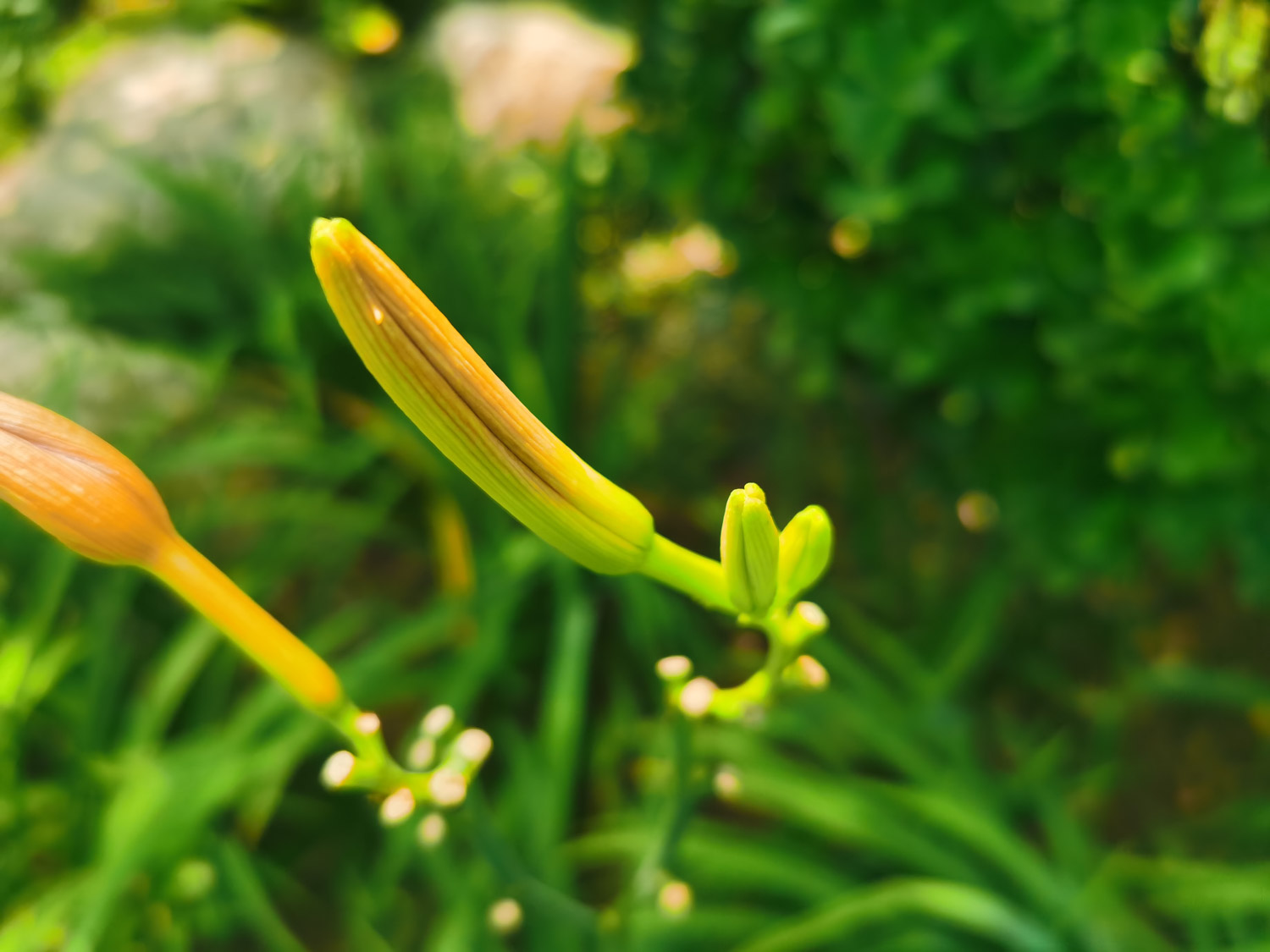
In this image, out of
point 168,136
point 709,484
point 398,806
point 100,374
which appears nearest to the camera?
point 398,806

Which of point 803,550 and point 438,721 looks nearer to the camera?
point 803,550

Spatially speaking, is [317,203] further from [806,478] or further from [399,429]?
[806,478]

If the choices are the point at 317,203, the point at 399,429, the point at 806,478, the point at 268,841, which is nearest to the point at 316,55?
the point at 317,203

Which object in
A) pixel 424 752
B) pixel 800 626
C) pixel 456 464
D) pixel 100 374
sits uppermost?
pixel 456 464

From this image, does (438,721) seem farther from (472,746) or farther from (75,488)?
(75,488)

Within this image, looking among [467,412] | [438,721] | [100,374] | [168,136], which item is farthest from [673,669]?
[168,136]

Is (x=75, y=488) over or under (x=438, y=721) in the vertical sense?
over

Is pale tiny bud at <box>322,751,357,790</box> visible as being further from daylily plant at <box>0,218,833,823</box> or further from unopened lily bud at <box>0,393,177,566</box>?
unopened lily bud at <box>0,393,177,566</box>

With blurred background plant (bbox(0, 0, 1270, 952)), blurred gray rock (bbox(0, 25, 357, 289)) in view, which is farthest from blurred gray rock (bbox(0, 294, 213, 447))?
blurred gray rock (bbox(0, 25, 357, 289))
